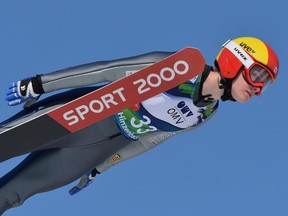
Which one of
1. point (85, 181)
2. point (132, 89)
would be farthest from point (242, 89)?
point (85, 181)

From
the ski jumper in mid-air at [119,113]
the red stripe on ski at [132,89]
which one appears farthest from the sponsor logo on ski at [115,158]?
the red stripe on ski at [132,89]

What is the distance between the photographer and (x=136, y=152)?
252cm

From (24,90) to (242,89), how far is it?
69 centimetres

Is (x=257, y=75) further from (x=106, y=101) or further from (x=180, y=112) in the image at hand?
(x=106, y=101)

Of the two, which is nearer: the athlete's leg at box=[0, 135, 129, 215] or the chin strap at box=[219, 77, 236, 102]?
the chin strap at box=[219, 77, 236, 102]

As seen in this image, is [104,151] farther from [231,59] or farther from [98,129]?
[231,59]

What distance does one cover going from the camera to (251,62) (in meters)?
2.16

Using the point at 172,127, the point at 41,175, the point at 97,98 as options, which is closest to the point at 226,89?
the point at 172,127

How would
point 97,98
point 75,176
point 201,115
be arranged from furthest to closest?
point 75,176, point 201,115, point 97,98

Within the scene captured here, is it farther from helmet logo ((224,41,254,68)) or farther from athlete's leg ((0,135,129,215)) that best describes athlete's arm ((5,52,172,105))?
athlete's leg ((0,135,129,215))

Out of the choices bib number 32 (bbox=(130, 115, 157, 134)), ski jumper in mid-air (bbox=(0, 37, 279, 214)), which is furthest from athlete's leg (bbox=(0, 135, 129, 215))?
bib number 32 (bbox=(130, 115, 157, 134))

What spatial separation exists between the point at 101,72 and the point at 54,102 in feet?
0.85

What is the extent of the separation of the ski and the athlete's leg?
241 mm

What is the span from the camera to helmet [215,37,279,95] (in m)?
2.16
